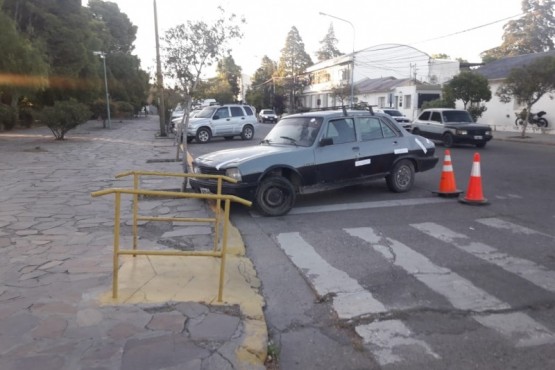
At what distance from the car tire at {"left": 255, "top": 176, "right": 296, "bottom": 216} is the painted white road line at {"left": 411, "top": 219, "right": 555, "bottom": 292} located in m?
2.04

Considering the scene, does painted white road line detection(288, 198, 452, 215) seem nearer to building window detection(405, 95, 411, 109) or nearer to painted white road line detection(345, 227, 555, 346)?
painted white road line detection(345, 227, 555, 346)

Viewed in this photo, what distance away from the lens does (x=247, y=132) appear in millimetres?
25703

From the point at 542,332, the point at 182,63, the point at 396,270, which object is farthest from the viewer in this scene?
the point at 182,63

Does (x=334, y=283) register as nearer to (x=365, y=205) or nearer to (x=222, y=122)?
(x=365, y=205)

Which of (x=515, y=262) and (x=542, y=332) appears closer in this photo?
(x=542, y=332)

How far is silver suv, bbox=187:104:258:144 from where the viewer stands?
24.1 metres

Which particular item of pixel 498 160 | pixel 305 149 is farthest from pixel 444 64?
pixel 305 149

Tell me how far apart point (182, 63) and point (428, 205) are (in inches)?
301

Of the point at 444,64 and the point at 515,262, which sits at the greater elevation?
the point at 444,64

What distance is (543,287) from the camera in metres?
4.88

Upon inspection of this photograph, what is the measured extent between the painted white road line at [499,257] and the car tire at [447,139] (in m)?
13.5

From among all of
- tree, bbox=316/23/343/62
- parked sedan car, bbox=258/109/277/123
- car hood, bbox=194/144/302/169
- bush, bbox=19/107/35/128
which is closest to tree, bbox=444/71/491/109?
car hood, bbox=194/144/302/169

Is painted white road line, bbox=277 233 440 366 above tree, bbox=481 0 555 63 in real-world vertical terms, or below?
below

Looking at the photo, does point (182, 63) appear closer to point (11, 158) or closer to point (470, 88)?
point (11, 158)
